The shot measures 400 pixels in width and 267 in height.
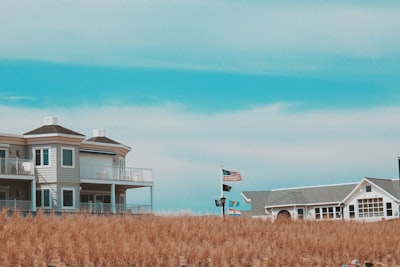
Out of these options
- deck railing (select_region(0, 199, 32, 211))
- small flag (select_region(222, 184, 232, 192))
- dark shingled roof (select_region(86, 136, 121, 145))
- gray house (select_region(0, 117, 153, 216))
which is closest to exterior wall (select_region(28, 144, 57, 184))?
gray house (select_region(0, 117, 153, 216))

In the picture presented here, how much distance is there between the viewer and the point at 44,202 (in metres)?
46.4

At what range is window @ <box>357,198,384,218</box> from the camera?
61406 millimetres

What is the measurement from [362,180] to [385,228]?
36.1 meters

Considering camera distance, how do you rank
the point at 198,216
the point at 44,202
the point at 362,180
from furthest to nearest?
the point at 362,180
the point at 44,202
the point at 198,216

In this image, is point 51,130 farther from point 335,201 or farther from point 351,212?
point 335,201

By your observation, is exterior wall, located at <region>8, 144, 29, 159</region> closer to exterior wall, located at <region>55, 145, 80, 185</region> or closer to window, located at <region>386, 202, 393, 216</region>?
exterior wall, located at <region>55, 145, 80, 185</region>

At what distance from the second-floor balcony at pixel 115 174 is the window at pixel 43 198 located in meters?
3.05

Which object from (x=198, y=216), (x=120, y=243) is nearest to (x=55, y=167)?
(x=198, y=216)

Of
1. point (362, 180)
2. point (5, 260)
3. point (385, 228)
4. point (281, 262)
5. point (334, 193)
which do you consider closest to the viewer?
point (5, 260)

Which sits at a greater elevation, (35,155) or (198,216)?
(35,155)

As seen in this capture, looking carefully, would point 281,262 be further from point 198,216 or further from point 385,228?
point 385,228

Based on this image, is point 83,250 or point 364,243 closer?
point 83,250

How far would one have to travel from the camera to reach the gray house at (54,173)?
149 feet

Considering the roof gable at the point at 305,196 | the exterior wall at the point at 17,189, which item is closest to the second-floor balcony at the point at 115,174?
the exterior wall at the point at 17,189
